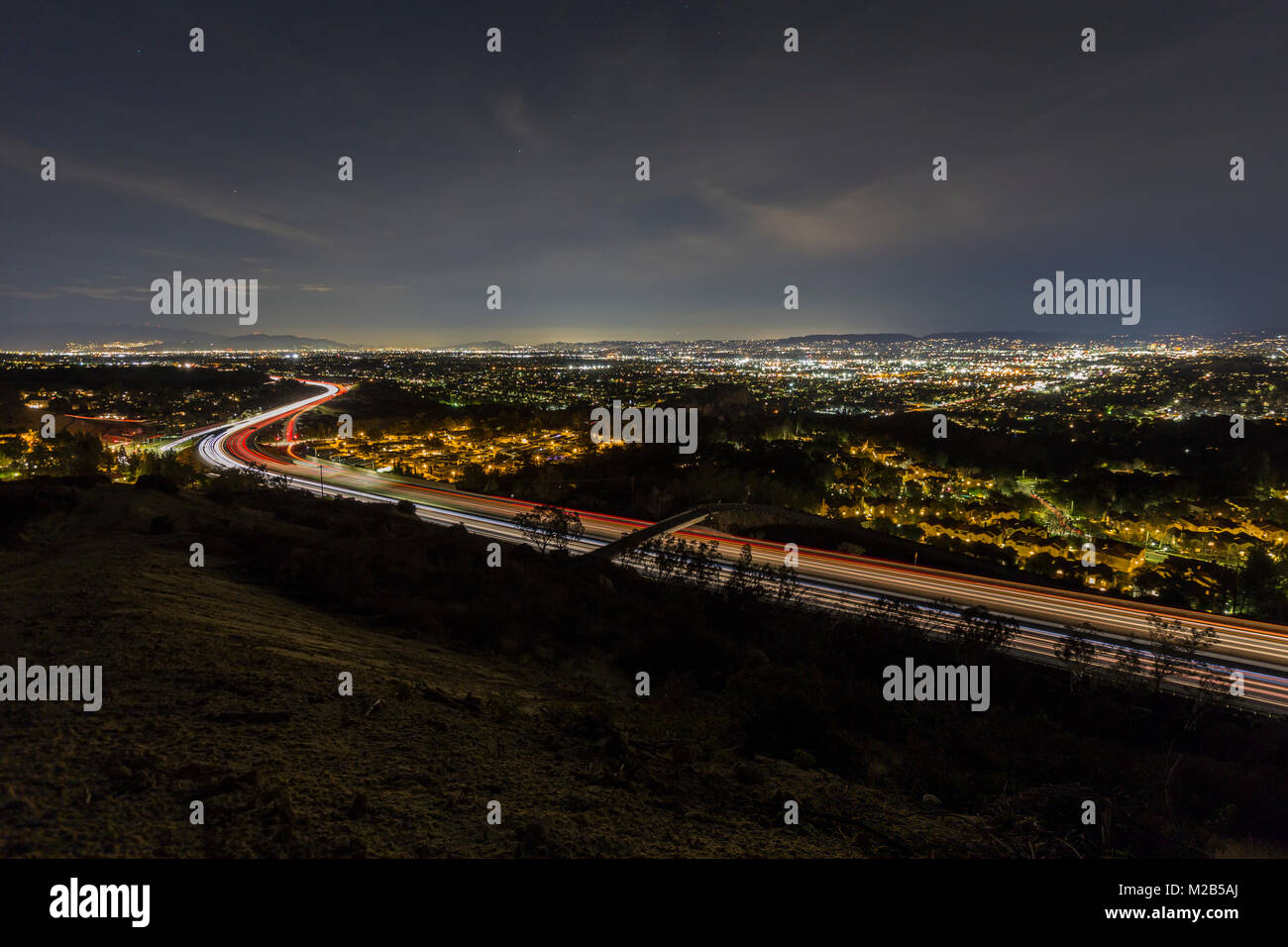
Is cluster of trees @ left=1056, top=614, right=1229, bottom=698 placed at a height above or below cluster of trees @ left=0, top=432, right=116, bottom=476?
below

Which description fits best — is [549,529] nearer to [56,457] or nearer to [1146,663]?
[1146,663]

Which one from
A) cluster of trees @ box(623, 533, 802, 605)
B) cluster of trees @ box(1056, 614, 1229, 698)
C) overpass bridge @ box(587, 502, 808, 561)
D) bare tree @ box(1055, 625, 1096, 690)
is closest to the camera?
cluster of trees @ box(1056, 614, 1229, 698)

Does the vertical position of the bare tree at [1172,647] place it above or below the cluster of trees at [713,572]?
below

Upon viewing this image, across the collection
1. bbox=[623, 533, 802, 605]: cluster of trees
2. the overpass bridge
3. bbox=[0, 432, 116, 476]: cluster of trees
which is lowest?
bbox=[623, 533, 802, 605]: cluster of trees

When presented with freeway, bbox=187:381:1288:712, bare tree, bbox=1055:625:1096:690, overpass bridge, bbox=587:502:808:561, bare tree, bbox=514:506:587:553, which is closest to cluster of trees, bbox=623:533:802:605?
overpass bridge, bbox=587:502:808:561

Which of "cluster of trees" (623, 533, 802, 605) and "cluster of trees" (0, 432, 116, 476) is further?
"cluster of trees" (0, 432, 116, 476)

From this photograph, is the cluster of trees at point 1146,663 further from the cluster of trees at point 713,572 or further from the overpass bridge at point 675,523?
the overpass bridge at point 675,523

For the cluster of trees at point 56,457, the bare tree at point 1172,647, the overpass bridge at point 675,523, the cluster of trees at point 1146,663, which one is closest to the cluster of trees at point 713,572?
the overpass bridge at point 675,523

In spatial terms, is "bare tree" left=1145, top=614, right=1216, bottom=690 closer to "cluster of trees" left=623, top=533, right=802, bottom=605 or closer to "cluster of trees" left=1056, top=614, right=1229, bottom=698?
"cluster of trees" left=1056, top=614, right=1229, bottom=698
